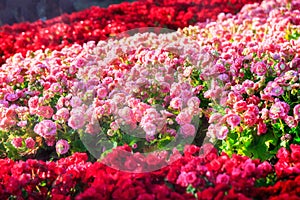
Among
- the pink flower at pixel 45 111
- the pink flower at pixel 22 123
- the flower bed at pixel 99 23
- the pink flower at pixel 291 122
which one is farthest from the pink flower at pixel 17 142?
the flower bed at pixel 99 23

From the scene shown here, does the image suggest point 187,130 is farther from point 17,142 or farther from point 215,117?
point 17,142

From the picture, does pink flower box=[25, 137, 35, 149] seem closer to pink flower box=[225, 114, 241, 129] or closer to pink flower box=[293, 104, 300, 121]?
pink flower box=[225, 114, 241, 129]

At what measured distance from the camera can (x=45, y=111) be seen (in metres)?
3.95

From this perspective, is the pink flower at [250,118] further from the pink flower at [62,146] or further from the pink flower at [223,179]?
the pink flower at [62,146]

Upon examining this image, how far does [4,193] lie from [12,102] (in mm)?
1664

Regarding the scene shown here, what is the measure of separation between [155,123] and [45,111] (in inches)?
34.9

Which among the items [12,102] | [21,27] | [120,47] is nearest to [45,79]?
[12,102]

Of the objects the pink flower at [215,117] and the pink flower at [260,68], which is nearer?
the pink flower at [215,117]

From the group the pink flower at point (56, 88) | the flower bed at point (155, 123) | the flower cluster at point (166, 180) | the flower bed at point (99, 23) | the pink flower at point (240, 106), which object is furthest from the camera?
the flower bed at point (99, 23)

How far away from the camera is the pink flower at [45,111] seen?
3.94m

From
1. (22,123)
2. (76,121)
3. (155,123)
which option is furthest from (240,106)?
(22,123)

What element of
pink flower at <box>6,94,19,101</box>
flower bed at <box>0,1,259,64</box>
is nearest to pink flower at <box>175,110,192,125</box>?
pink flower at <box>6,94,19,101</box>

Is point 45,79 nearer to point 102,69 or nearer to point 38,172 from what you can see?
point 102,69

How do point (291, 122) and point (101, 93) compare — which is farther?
point (101, 93)
